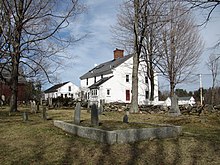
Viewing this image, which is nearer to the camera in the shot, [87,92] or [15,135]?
[15,135]

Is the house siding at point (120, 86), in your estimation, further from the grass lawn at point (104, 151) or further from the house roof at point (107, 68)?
the grass lawn at point (104, 151)

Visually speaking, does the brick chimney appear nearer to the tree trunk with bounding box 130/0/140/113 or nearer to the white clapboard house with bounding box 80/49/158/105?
the white clapboard house with bounding box 80/49/158/105

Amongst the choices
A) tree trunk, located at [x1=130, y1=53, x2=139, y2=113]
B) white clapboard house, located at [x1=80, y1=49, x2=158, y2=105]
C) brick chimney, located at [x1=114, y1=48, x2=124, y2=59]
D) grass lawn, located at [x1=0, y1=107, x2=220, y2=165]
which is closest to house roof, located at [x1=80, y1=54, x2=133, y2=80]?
white clapboard house, located at [x1=80, y1=49, x2=158, y2=105]

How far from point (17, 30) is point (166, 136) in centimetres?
1035

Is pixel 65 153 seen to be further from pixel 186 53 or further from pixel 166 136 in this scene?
pixel 186 53

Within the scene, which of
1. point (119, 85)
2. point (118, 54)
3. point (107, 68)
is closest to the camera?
point (119, 85)

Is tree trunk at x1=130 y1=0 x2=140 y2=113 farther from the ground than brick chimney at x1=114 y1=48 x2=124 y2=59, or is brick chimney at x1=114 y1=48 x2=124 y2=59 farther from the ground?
brick chimney at x1=114 y1=48 x2=124 y2=59

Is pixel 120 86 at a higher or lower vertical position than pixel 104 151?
higher

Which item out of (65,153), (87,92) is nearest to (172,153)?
(65,153)

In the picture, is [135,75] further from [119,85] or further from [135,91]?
[119,85]

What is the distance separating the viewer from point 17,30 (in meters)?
14.6

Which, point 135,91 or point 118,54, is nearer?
point 135,91

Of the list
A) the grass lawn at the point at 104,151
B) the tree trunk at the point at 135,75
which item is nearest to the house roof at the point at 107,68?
the tree trunk at the point at 135,75

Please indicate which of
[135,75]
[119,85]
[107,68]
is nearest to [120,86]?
[119,85]
